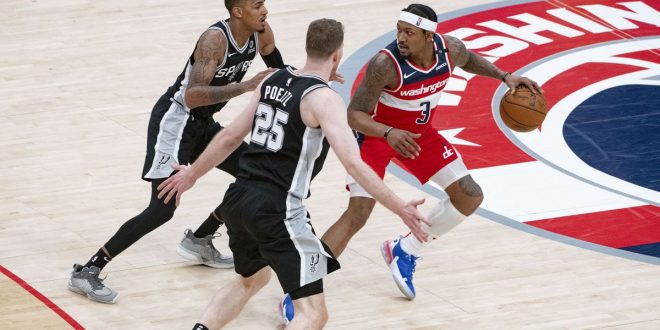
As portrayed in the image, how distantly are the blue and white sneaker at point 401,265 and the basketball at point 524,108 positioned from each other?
4.00 feet

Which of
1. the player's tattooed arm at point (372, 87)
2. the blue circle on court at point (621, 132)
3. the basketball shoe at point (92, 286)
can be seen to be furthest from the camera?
the blue circle on court at point (621, 132)

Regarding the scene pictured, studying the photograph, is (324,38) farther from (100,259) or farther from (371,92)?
(100,259)

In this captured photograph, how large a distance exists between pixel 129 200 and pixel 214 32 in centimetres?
257

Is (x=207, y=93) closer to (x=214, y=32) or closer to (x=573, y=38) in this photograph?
(x=214, y=32)

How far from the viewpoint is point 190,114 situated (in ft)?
28.9

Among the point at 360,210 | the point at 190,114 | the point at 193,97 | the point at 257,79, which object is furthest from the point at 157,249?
the point at 257,79

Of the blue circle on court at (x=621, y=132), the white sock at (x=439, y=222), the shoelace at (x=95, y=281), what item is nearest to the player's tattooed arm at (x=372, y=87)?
the white sock at (x=439, y=222)

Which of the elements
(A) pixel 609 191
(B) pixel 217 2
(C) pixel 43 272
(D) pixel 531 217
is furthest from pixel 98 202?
(B) pixel 217 2

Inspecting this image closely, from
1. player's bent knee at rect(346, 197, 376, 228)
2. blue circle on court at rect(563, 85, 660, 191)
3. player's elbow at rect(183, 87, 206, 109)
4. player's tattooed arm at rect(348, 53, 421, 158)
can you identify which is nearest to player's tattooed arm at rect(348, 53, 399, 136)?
player's tattooed arm at rect(348, 53, 421, 158)

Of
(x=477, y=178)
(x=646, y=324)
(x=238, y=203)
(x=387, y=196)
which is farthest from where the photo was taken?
(x=477, y=178)

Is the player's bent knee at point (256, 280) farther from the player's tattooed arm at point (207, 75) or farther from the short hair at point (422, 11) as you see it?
the short hair at point (422, 11)

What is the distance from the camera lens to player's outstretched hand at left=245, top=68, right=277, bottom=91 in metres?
7.64

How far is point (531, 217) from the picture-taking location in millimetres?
10180

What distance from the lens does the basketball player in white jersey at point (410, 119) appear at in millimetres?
8418
